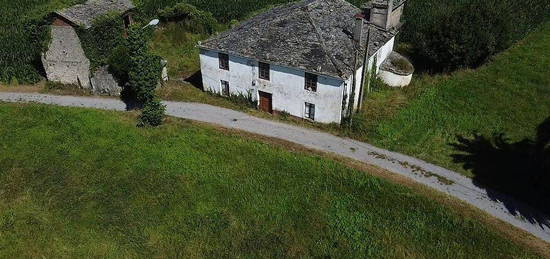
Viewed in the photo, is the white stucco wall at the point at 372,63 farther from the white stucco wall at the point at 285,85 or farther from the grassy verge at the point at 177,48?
the grassy verge at the point at 177,48

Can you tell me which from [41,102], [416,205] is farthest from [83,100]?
[416,205]

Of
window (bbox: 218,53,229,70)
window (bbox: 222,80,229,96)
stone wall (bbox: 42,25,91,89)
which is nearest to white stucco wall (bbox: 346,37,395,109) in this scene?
window (bbox: 218,53,229,70)

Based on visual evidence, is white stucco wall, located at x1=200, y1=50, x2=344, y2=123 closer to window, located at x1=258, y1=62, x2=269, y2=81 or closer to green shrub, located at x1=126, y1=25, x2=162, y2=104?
window, located at x1=258, y1=62, x2=269, y2=81

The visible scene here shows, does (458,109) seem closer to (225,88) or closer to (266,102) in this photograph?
(266,102)

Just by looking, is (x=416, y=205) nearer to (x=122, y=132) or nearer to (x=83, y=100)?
(x=122, y=132)

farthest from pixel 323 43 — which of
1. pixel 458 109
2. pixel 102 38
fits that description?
pixel 102 38

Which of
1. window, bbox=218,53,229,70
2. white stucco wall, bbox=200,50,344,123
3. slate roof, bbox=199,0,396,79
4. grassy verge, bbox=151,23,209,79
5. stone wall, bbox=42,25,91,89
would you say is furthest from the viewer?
grassy verge, bbox=151,23,209,79
